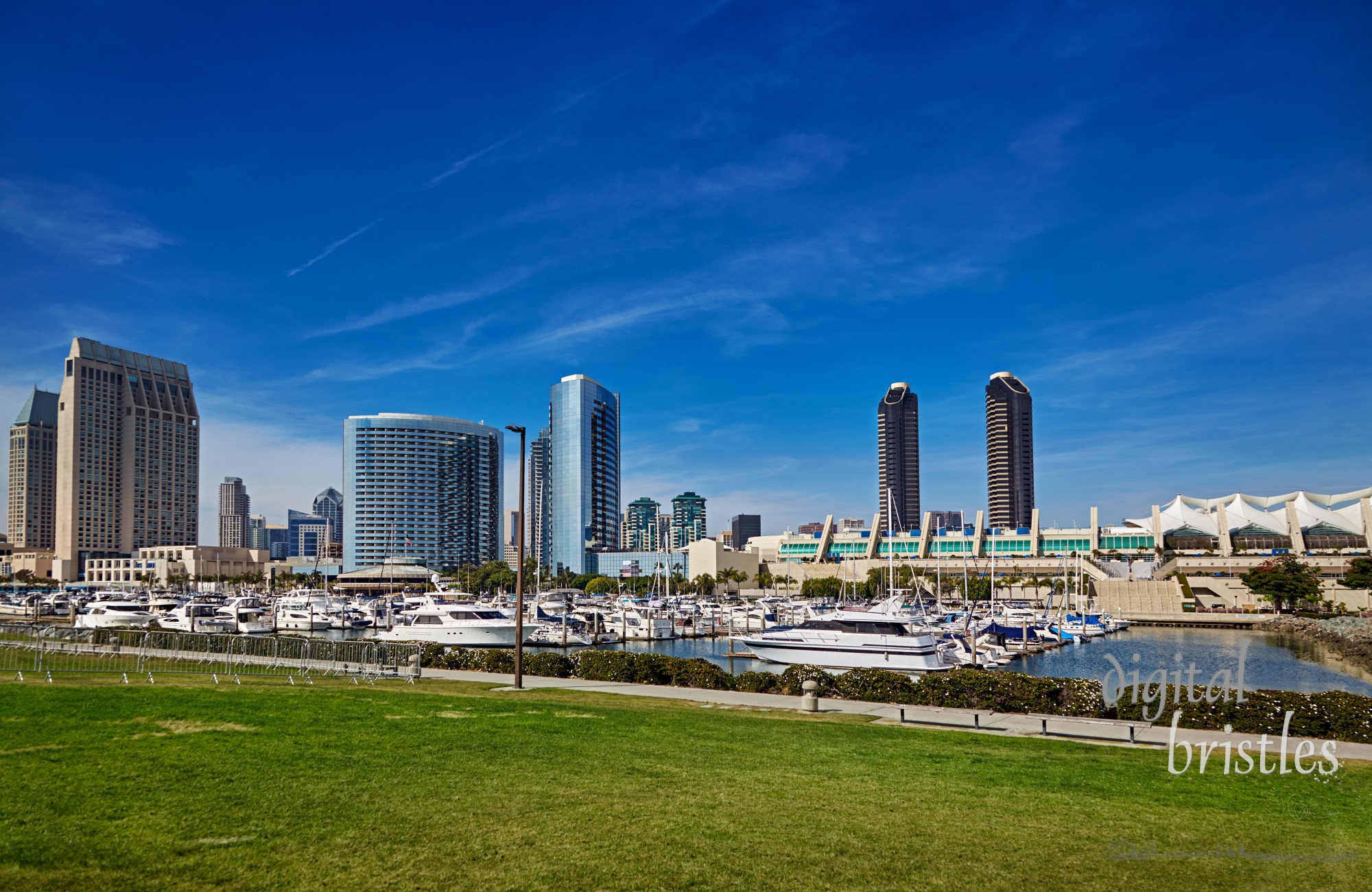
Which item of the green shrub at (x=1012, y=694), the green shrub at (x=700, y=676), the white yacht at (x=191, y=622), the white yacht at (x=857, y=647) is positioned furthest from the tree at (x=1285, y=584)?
the white yacht at (x=191, y=622)

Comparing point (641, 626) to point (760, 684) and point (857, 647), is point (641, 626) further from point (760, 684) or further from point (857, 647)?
point (760, 684)

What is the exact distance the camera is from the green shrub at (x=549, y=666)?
3584 centimetres

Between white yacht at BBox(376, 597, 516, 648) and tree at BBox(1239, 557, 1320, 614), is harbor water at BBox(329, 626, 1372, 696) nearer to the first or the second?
white yacht at BBox(376, 597, 516, 648)

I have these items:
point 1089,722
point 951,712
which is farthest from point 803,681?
point 1089,722

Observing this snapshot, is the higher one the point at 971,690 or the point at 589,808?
the point at 589,808

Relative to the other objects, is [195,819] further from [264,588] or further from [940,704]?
[264,588]

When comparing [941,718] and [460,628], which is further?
[460,628]

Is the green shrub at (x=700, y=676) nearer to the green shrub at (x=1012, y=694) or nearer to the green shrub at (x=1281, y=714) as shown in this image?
the green shrub at (x=1012, y=694)

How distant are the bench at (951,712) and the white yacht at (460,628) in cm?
4324

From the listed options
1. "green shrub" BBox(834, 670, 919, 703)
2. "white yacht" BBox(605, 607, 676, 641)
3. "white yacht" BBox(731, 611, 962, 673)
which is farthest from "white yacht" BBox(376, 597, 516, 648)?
"green shrub" BBox(834, 670, 919, 703)

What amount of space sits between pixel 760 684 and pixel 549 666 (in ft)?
31.1

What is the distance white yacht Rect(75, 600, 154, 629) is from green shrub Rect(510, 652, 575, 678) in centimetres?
5205

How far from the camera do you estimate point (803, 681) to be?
31.0 metres

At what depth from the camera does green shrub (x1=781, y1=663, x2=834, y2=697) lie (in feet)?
101
